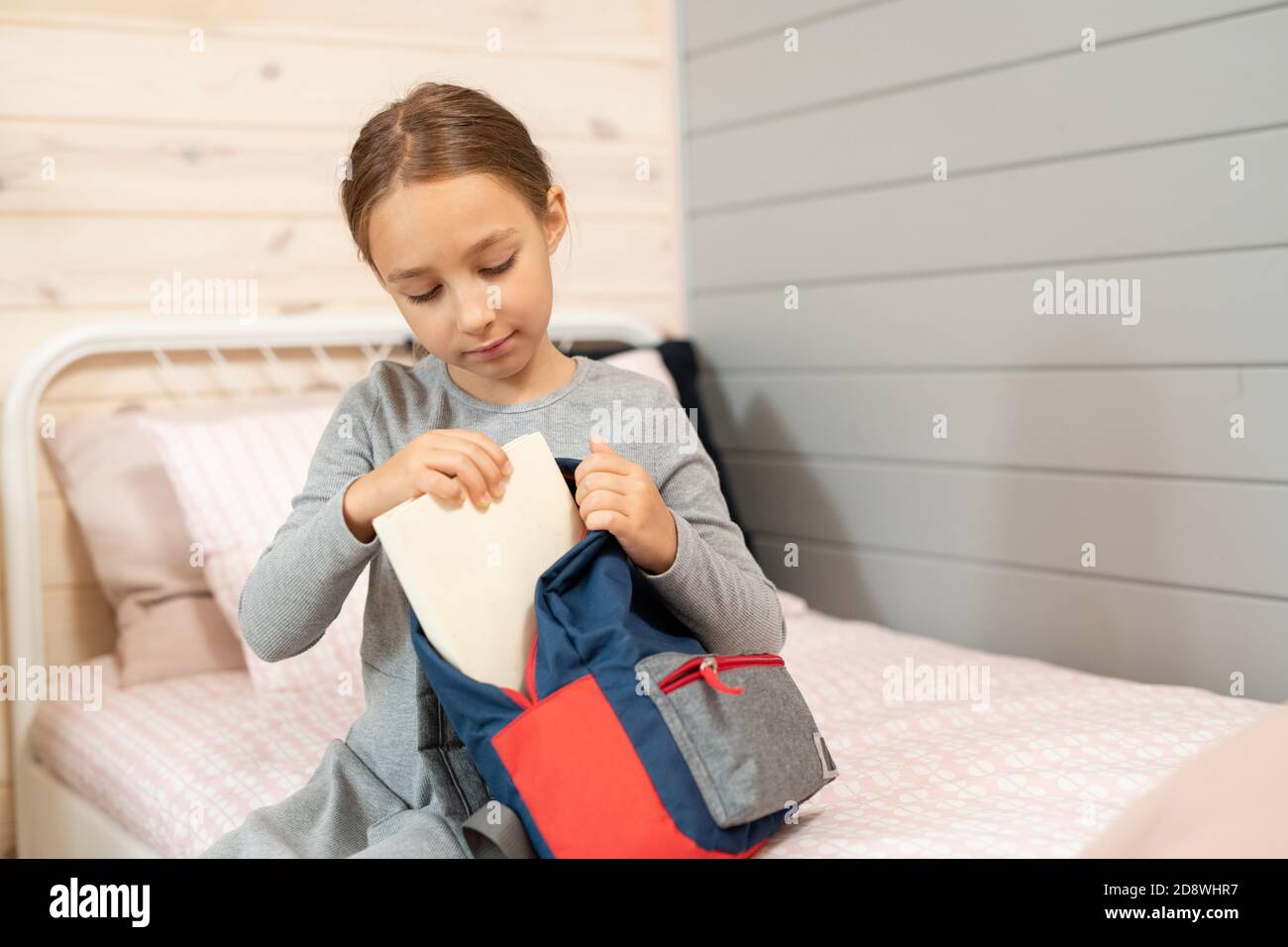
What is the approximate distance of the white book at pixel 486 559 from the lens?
3.26ft

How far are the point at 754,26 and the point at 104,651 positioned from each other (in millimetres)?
1411

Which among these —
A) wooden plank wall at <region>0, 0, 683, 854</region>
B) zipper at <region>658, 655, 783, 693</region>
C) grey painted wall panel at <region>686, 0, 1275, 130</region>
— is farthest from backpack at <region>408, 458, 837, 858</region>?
wooden plank wall at <region>0, 0, 683, 854</region>

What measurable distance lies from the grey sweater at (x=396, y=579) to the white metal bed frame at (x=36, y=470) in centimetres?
60

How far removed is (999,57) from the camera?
1730 millimetres

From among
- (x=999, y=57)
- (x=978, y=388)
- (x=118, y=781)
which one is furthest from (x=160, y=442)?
(x=999, y=57)

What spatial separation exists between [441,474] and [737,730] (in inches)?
11.8

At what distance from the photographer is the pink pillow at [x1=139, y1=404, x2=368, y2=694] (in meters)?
1.66

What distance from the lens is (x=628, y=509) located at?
1.02 m

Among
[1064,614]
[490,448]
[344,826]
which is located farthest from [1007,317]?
[344,826]

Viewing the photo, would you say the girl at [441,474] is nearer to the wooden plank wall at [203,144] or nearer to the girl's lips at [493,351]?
the girl's lips at [493,351]

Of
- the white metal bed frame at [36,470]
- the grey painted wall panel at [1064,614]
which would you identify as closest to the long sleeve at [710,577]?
the grey painted wall panel at [1064,614]

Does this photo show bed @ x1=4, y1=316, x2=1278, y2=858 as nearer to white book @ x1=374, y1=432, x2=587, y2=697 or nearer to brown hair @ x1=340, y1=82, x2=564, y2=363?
white book @ x1=374, y1=432, x2=587, y2=697

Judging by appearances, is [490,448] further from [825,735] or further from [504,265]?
[825,735]

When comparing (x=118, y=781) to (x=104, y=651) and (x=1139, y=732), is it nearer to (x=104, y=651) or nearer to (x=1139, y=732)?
(x=104, y=651)
